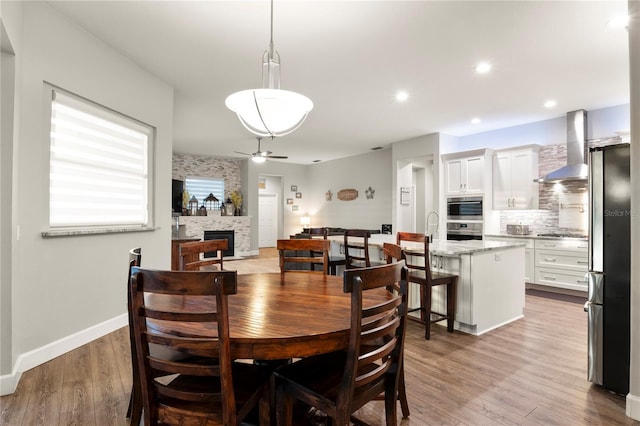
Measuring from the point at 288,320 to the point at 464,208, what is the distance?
5591mm

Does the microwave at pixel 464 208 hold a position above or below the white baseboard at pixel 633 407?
above

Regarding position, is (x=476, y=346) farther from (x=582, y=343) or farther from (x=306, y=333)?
(x=306, y=333)

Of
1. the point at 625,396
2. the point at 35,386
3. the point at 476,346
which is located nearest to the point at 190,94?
the point at 35,386

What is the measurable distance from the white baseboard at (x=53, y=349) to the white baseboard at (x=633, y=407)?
12.5 ft

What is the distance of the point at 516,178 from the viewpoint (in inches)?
226

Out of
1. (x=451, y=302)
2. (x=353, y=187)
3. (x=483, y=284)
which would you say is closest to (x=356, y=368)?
(x=451, y=302)

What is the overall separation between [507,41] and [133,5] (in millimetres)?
3188

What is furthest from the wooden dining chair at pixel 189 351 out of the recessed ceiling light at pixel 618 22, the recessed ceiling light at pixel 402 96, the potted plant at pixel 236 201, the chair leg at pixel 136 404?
the potted plant at pixel 236 201

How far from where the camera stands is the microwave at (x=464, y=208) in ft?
19.6

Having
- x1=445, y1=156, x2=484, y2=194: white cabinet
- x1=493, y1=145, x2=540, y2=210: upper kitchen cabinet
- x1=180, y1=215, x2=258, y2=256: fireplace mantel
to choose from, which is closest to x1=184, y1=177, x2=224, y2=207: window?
x1=180, y1=215, x2=258, y2=256: fireplace mantel

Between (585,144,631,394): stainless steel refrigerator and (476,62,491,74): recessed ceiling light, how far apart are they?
1631mm

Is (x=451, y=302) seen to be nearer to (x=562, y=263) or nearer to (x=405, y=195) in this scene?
(x=562, y=263)

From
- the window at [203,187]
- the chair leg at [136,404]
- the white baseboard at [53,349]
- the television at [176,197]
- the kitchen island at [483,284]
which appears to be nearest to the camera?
the chair leg at [136,404]

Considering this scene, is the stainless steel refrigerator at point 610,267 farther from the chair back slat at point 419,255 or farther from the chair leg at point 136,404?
Answer: the chair leg at point 136,404
